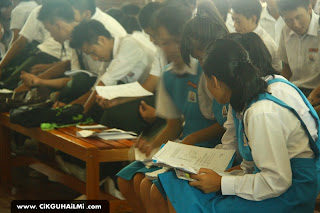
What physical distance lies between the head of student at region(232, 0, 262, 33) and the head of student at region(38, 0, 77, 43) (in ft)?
5.35

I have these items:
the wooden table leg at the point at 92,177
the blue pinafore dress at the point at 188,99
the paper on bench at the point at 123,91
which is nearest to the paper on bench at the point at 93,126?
the paper on bench at the point at 123,91

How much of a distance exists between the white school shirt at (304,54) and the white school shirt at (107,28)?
1227 millimetres

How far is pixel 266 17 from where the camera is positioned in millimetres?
3766

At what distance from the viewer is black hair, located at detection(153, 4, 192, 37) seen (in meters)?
2.95

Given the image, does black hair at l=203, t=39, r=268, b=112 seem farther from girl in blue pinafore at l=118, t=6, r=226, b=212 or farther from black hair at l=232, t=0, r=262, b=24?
black hair at l=232, t=0, r=262, b=24

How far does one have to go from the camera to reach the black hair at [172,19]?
295 cm

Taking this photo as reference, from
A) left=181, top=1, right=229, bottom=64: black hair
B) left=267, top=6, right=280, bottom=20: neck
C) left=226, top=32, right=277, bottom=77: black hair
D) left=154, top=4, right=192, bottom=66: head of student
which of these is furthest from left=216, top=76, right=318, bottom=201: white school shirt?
→ left=267, top=6, right=280, bottom=20: neck

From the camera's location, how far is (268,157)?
6.10 feet

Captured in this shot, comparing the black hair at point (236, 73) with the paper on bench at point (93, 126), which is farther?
the paper on bench at point (93, 126)

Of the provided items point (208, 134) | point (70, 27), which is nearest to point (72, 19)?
point (70, 27)

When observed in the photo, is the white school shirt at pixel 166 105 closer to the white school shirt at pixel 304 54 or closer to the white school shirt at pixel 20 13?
the white school shirt at pixel 304 54

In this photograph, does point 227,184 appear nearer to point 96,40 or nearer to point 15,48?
point 96,40

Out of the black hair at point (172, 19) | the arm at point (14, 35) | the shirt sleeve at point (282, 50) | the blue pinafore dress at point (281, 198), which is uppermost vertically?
the black hair at point (172, 19)

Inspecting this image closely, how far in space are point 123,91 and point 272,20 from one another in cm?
116
